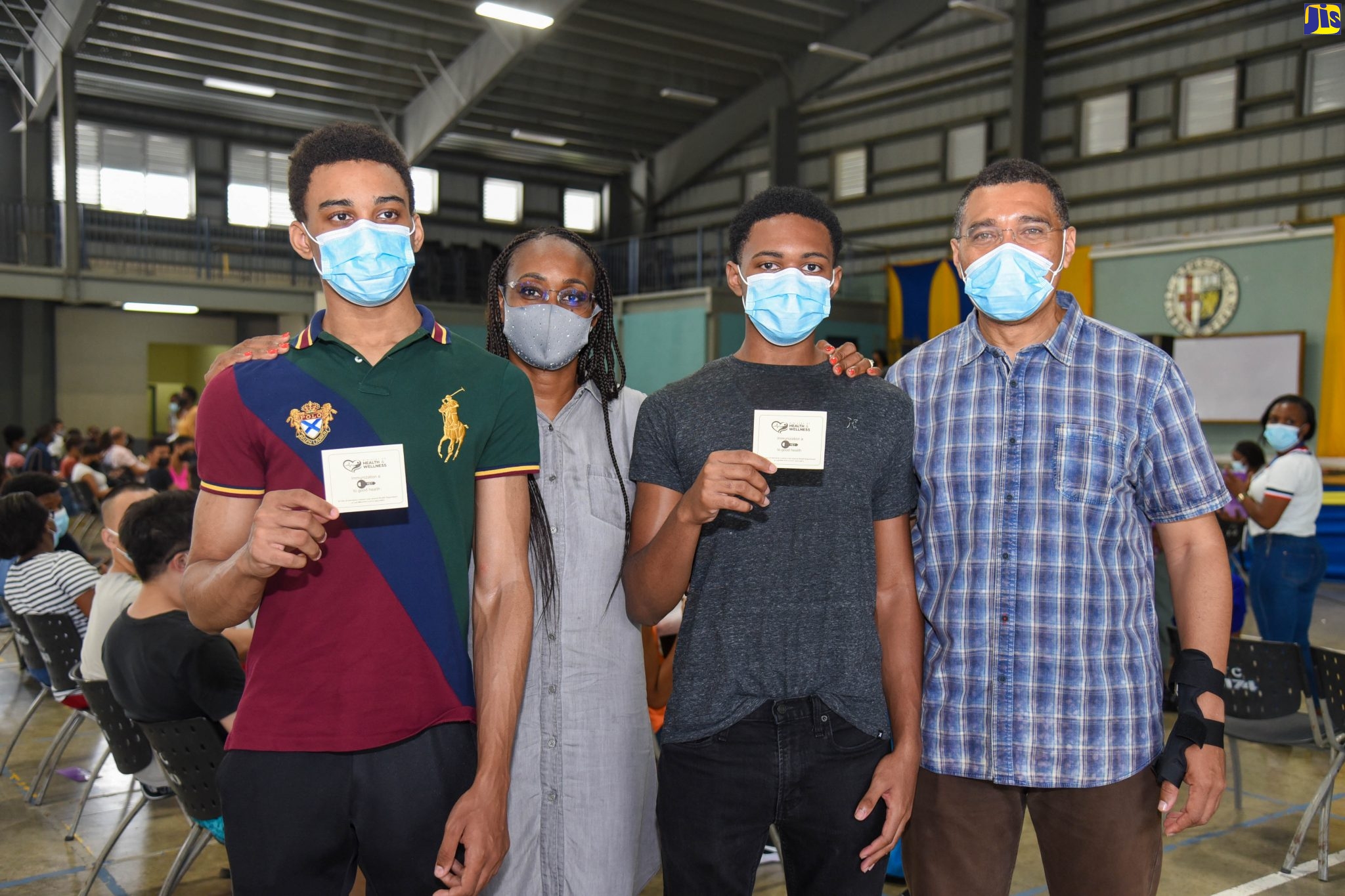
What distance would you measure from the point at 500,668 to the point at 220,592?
0.46 meters

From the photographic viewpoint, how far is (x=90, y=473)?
10242 millimetres

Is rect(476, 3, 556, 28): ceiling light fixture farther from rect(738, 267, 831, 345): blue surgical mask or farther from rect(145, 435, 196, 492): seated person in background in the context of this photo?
rect(738, 267, 831, 345): blue surgical mask

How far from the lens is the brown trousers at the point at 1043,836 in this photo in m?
1.93

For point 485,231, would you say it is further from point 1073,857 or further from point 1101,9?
point 1073,857

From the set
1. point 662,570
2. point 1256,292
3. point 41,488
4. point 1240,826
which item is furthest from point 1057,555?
point 1256,292

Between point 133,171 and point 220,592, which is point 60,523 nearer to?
point 220,592

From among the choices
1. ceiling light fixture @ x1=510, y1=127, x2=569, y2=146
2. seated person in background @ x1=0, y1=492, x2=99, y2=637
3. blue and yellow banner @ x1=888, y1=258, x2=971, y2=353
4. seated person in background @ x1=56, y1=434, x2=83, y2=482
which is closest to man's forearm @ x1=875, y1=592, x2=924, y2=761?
seated person in background @ x1=0, y1=492, x2=99, y2=637

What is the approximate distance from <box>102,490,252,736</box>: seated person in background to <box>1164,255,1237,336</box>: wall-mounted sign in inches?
481

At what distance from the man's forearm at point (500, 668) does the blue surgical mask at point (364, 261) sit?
552 mm

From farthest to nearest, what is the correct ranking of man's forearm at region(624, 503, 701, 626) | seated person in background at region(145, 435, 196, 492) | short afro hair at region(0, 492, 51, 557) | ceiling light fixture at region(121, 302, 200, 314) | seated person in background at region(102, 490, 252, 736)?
ceiling light fixture at region(121, 302, 200, 314)
seated person in background at region(145, 435, 196, 492)
short afro hair at region(0, 492, 51, 557)
seated person in background at region(102, 490, 252, 736)
man's forearm at region(624, 503, 701, 626)

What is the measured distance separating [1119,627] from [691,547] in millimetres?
856

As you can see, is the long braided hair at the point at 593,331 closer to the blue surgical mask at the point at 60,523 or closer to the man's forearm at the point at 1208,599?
the man's forearm at the point at 1208,599

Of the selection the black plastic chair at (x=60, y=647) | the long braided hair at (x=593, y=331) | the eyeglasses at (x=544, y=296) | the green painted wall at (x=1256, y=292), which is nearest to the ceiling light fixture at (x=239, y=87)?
the green painted wall at (x=1256, y=292)

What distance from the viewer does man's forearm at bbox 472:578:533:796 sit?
1647 mm
